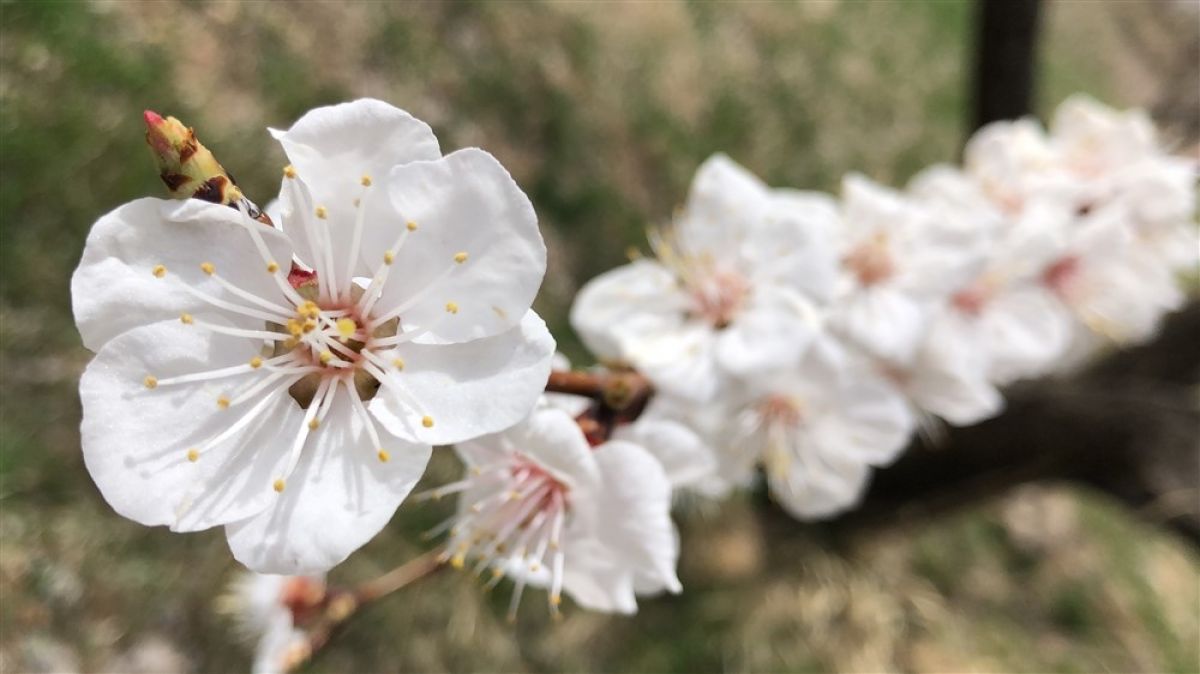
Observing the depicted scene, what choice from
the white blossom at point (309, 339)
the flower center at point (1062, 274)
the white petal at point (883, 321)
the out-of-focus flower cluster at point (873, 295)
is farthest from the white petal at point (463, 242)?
the flower center at point (1062, 274)

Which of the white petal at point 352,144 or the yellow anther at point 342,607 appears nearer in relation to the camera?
the white petal at point 352,144

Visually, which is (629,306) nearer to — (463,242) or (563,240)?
(463,242)

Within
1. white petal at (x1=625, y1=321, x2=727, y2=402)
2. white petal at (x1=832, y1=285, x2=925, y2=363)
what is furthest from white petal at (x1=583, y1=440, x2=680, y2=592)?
white petal at (x1=832, y1=285, x2=925, y2=363)

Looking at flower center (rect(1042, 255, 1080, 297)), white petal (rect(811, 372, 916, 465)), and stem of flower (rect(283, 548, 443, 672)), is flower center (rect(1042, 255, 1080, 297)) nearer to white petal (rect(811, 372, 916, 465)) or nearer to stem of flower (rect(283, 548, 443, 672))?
white petal (rect(811, 372, 916, 465))

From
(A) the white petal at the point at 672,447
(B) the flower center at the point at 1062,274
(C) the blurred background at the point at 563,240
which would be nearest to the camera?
(A) the white petal at the point at 672,447

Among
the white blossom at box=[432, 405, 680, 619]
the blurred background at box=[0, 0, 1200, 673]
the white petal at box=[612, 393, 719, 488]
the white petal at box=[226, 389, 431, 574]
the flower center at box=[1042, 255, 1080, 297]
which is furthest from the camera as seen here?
the blurred background at box=[0, 0, 1200, 673]

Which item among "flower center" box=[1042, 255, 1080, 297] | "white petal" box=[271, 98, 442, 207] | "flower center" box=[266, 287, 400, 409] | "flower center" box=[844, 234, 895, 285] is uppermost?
"white petal" box=[271, 98, 442, 207]

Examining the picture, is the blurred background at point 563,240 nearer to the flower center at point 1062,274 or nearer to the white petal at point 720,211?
the flower center at point 1062,274

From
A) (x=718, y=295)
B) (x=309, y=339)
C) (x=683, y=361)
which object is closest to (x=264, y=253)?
(x=309, y=339)

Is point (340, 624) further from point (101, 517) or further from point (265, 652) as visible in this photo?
point (101, 517)
